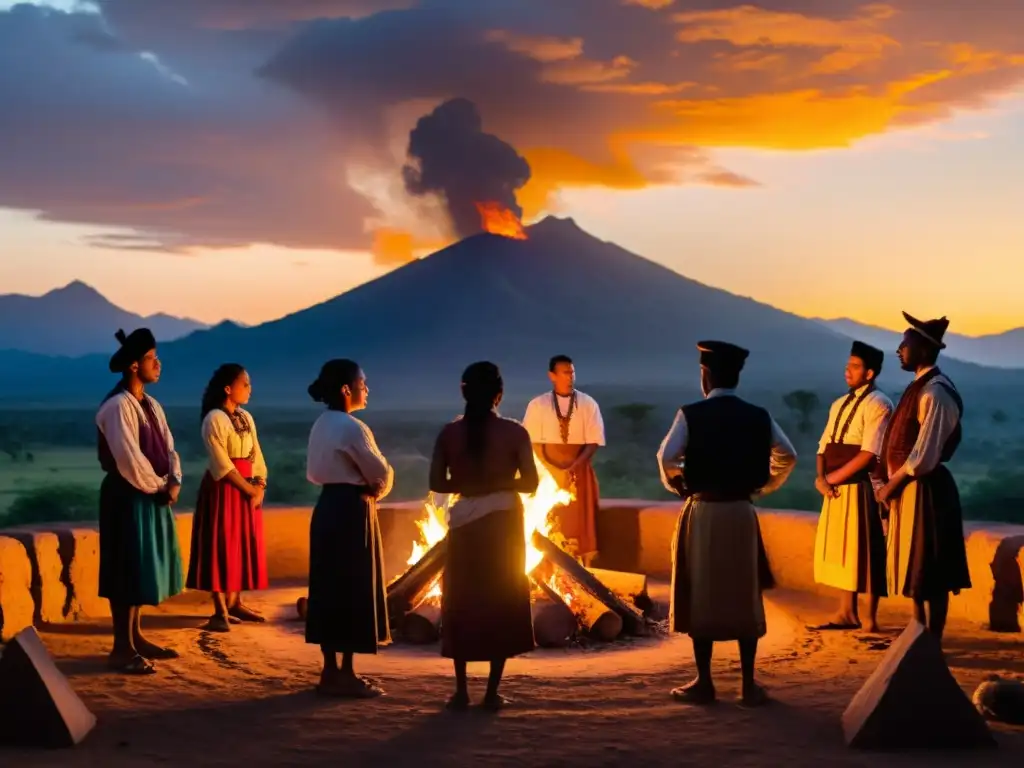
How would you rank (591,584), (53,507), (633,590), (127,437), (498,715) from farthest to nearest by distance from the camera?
(53,507) < (633,590) < (591,584) < (127,437) < (498,715)

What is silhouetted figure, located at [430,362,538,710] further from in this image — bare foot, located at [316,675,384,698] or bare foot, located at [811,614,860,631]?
bare foot, located at [811,614,860,631]

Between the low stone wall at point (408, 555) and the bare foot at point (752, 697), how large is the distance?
3024 millimetres

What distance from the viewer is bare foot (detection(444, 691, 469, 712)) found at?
6.21 meters

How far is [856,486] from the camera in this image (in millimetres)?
8281

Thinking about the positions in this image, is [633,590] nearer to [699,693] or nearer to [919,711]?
[699,693]

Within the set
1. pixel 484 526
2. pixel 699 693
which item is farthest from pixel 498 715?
pixel 699 693

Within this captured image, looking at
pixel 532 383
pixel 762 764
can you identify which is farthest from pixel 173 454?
pixel 532 383

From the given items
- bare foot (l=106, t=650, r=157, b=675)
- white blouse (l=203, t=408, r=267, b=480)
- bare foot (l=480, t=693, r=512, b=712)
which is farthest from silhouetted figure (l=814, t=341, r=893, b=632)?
bare foot (l=106, t=650, r=157, b=675)

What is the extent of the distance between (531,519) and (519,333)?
119 meters

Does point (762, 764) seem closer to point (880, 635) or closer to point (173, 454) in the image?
point (880, 635)

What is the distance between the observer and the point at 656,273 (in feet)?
497

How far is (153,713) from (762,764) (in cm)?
293

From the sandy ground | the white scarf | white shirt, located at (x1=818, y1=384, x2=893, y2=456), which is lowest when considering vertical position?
the sandy ground

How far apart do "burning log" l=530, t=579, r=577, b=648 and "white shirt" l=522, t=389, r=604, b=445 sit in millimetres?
2243
